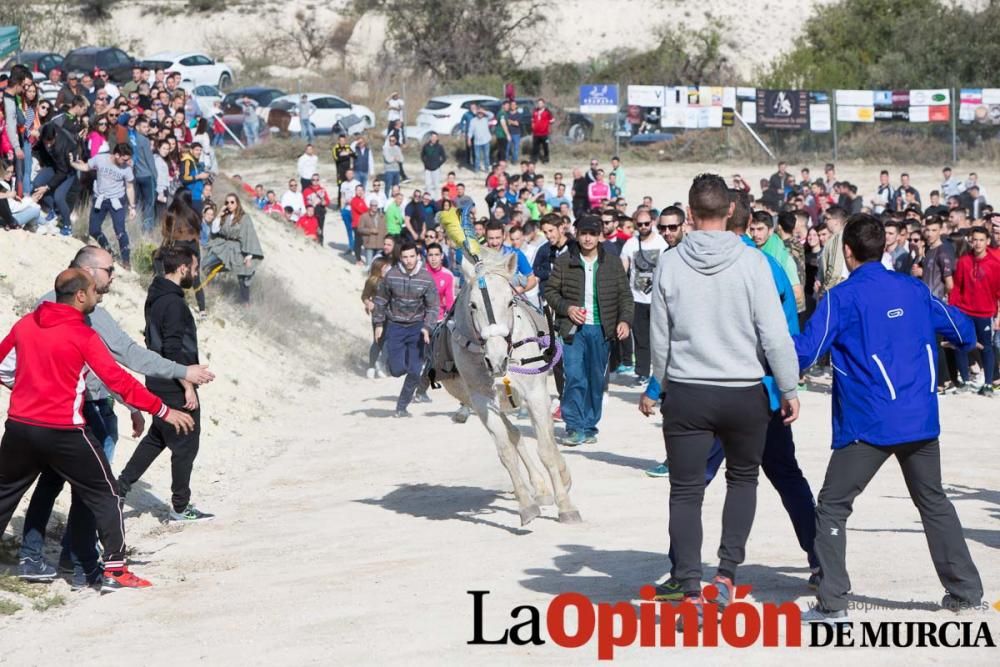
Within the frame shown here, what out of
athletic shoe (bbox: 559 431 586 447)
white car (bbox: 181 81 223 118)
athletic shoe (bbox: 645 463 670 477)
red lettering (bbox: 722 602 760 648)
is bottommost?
athletic shoe (bbox: 559 431 586 447)

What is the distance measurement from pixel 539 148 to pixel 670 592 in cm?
3283

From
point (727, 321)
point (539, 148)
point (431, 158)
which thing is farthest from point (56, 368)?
point (539, 148)

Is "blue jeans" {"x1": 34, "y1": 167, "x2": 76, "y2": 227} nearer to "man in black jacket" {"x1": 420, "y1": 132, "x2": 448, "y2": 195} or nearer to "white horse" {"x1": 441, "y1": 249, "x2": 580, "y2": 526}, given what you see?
"white horse" {"x1": 441, "y1": 249, "x2": 580, "y2": 526}

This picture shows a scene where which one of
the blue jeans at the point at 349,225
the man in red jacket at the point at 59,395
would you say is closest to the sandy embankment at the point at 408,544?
the man in red jacket at the point at 59,395

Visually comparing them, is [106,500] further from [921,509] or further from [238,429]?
[238,429]

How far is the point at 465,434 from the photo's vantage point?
15.3 m

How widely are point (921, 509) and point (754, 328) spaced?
4.16 feet

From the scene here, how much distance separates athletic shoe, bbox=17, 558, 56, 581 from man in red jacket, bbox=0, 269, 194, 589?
550 millimetres

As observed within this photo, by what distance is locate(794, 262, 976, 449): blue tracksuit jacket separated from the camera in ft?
23.0

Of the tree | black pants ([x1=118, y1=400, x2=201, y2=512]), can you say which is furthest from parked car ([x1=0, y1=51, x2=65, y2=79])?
black pants ([x1=118, y1=400, x2=201, y2=512])

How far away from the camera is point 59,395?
8.57 metres

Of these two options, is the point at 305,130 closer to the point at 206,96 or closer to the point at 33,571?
the point at 206,96

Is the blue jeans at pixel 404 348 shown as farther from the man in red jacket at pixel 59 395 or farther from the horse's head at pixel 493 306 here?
the man in red jacket at pixel 59 395

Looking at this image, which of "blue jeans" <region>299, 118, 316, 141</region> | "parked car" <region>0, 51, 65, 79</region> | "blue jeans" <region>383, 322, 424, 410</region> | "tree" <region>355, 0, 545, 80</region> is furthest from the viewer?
"tree" <region>355, 0, 545, 80</region>
